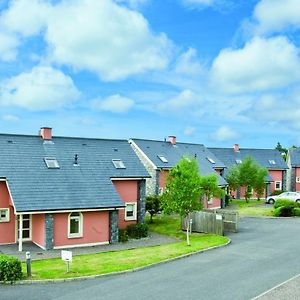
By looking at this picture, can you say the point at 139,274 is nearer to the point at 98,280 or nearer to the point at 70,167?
the point at 98,280

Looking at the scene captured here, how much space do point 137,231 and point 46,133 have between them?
1008cm

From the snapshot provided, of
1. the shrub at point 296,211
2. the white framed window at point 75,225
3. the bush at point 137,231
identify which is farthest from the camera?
the shrub at point 296,211

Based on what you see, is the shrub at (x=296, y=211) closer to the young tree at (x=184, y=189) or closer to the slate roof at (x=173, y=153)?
the slate roof at (x=173, y=153)

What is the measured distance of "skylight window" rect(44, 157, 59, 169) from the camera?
31.1 m

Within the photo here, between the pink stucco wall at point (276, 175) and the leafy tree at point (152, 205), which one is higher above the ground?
the pink stucco wall at point (276, 175)

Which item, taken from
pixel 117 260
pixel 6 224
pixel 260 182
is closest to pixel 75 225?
pixel 6 224

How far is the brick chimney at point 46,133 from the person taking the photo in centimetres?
3344

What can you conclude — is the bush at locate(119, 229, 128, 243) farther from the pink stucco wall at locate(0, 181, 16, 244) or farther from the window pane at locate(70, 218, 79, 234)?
the pink stucco wall at locate(0, 181, 16, 244)

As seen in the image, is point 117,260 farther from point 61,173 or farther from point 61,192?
point 61,173

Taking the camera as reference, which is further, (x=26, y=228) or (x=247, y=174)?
(x=247, y=174)

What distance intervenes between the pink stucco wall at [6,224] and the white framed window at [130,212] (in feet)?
29.5

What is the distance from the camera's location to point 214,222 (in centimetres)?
3384

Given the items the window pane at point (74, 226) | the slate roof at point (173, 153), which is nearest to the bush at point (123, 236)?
the window pane at point (74, 226)

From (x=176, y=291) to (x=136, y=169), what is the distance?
18.2 m
